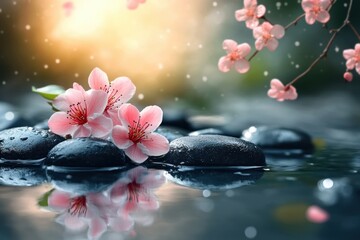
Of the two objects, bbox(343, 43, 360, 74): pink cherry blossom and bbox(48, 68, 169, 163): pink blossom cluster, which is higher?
bbox(343, 43, 360, 74): pink cherry blossom

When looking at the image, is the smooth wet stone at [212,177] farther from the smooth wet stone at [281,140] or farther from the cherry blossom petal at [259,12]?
the smooth wet stone at [281,140]

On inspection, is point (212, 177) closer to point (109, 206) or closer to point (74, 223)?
point (109, 206)

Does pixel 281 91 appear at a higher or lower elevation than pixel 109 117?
higher

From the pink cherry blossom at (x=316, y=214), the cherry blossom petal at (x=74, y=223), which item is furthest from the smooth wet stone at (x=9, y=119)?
the pink cherry blossom at (x=316, y=214)

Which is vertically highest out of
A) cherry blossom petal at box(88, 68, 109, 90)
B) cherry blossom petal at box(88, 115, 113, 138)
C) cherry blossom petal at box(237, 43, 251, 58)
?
cherry blossom petal at box(237, 43, 251, 58)

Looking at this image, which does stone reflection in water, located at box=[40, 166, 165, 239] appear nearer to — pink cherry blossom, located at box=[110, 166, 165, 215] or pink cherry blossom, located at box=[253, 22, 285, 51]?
pink cherry blossom, located at box=[110, 166, 165, 215]

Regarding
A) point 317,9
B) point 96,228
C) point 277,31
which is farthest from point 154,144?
point 96,228

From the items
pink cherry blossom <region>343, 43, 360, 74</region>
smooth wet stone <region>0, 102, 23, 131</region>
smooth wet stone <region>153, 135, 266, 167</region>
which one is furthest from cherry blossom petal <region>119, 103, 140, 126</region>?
smooth wet stone <region>0, 102, 23, 131</region>
